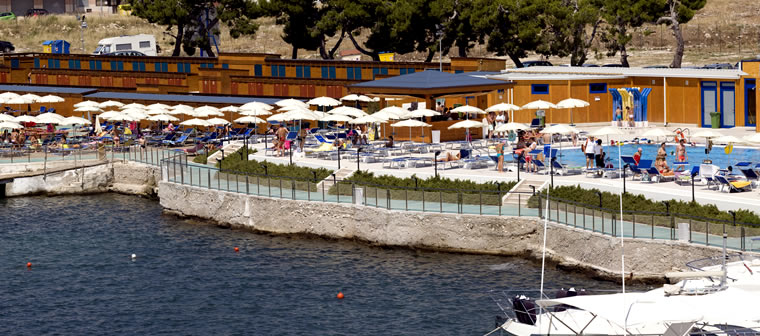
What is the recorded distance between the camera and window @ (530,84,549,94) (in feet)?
220

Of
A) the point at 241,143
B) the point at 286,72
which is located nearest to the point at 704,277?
the point at 241,143

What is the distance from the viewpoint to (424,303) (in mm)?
38719

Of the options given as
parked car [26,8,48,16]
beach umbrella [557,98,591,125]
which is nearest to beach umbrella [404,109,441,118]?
beach umbrella [557,98,591,125]

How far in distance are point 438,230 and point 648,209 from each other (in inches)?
310

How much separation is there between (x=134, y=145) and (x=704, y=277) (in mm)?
38880

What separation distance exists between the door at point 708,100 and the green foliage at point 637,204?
19.2m

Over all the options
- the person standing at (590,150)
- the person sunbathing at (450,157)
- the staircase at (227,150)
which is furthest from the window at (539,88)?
the person standing at (590,150)

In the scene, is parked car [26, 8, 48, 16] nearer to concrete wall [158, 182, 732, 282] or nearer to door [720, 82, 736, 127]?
concrete wall [158, 182, 732, 282]

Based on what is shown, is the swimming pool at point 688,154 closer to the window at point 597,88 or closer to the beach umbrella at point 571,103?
the beach umbrella at point 571,103

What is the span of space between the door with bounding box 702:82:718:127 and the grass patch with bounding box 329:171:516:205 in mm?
19045

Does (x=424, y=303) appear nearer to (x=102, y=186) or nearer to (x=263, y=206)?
(x=263, y=206)

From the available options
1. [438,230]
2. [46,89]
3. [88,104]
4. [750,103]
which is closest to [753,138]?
[438,230]

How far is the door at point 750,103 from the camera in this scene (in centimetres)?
6016

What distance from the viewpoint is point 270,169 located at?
53.4m
